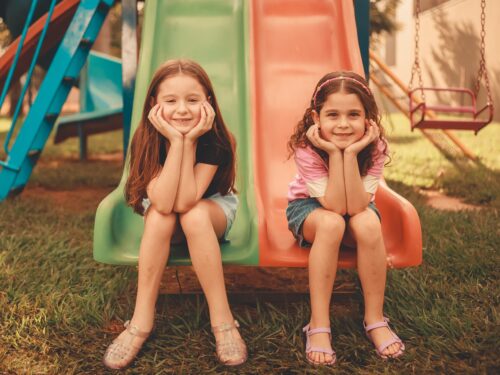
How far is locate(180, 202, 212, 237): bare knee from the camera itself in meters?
2.04

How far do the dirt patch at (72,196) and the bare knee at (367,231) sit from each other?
283 centimetres

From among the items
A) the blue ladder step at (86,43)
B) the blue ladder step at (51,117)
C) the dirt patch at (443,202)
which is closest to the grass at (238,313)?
the dirt patch at (443,202)

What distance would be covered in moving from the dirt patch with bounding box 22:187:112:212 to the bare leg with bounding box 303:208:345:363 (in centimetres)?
273

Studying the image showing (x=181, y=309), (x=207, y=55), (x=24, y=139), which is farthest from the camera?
(x=24, y=139)

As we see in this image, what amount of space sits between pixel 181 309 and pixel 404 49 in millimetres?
18324

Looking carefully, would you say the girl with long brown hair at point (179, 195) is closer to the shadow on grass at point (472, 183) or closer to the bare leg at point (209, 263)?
the bare leg at point (209, 263)

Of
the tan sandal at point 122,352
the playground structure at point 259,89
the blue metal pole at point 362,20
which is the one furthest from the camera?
the blue metal pole at point 362,20

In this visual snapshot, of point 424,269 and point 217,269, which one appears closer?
point 217,269

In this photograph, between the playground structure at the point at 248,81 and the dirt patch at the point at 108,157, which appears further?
the dirt patch at the point at 108,157

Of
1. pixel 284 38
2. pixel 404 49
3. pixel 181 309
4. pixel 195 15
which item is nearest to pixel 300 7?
pixel 284 38

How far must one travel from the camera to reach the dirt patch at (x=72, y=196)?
14.6 feet

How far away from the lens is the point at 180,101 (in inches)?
83.7

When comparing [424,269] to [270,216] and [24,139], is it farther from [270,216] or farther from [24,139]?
[24,139]

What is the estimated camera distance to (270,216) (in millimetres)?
2666
